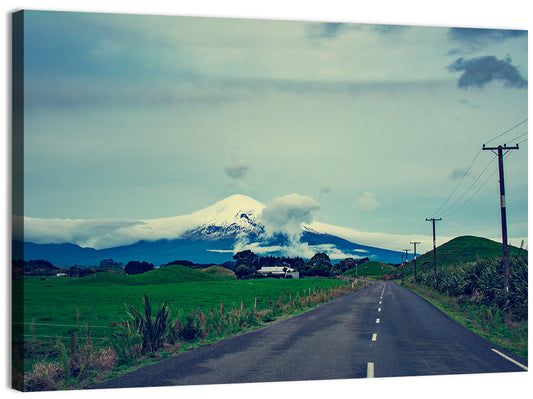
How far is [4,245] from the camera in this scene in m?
12.4

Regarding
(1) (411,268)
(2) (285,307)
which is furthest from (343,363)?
(1) (411,268)

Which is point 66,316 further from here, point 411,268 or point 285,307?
point 411,268

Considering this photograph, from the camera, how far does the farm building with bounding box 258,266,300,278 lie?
18275 centimetres

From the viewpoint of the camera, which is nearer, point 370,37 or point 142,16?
point 142,16

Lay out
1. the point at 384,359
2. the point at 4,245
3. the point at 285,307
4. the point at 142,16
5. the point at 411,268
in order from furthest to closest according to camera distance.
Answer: the point at 411,268, the point at 285,307, the point at 142,16, the point at 384,359, the point at 4,245

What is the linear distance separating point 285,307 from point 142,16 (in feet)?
76.7

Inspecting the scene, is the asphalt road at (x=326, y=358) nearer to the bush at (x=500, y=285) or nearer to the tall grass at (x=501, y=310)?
the tall grass at (x=501, y=310)

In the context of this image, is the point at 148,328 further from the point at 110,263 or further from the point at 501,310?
the point at 110,263

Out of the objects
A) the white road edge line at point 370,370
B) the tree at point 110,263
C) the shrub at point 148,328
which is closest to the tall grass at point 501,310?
the white road edge line at point 370,370

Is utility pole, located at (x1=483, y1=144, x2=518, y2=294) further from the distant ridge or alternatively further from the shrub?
the distant ridge

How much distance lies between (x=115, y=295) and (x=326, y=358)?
64792 mm

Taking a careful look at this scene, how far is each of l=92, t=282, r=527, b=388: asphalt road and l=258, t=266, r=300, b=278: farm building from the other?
531 feet

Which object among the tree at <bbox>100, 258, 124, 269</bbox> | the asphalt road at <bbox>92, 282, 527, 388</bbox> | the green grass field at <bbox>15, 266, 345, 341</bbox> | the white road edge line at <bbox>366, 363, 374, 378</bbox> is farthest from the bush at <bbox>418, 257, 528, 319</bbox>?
the tree at <bbox>100, 258, 124, 269</bbox>

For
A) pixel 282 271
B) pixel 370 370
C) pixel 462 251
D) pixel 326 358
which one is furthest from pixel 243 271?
pixel 370 370
